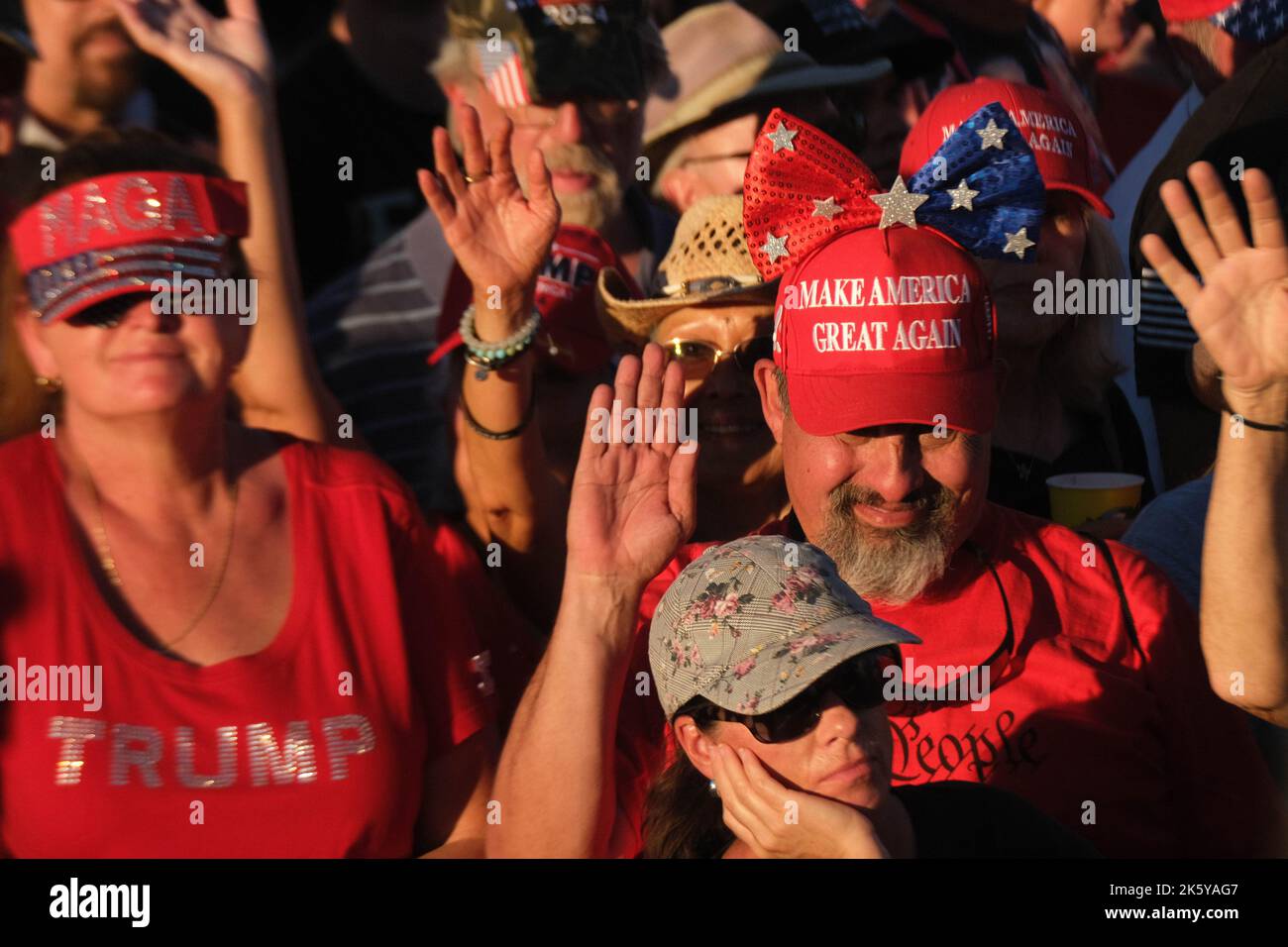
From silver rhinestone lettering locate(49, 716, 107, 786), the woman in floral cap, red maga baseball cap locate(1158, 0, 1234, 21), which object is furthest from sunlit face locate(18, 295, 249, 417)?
red maga baseball cap locate(1158, 0, 1234, 21)

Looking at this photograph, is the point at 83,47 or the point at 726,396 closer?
the point at 726,396

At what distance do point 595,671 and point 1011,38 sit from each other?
3.11 m

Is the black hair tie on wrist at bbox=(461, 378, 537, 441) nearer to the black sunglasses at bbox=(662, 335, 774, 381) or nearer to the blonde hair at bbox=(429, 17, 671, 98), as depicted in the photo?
the black sunglasses at bbox=(662, 335, 774, 381)

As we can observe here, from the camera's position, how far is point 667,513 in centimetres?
273

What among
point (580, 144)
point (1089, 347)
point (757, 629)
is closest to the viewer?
point (757, 629)

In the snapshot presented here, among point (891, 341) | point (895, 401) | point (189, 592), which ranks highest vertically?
point (891, 341)

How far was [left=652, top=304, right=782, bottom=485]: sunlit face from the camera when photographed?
3.41 meters

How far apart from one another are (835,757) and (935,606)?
0.67 meters

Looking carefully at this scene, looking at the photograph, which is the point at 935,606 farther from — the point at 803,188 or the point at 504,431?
the point at 504,431

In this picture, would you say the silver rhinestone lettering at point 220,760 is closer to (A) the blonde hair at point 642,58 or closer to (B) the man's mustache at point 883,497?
(B) the man's mustache at point 883,497

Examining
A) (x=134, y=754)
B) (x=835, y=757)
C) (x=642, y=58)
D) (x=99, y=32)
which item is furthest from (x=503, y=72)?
(x=835, y=757)

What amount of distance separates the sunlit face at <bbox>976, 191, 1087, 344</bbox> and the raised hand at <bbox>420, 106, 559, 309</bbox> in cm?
93

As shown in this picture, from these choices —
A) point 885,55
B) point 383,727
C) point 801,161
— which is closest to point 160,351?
point 383,727

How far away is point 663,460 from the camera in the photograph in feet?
9.18
